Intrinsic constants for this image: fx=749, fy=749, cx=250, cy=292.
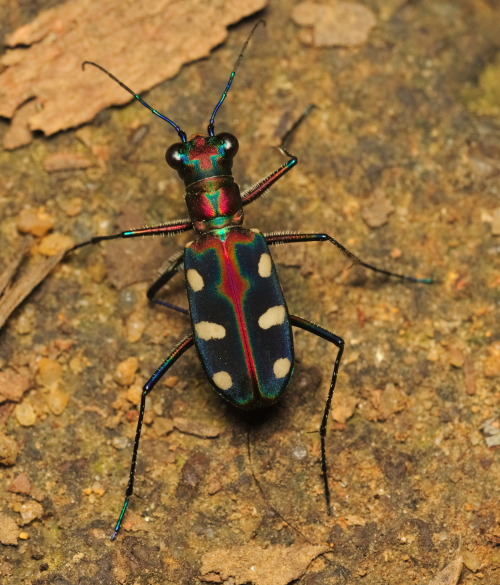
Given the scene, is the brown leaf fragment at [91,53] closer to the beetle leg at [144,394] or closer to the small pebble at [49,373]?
the small pebble at [49,373]

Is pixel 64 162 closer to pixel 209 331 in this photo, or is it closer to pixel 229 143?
pixel 229 143

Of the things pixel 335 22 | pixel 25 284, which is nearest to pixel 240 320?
pixel 25 284

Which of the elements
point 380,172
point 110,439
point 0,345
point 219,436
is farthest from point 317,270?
point 0,345

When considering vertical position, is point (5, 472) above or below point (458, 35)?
below

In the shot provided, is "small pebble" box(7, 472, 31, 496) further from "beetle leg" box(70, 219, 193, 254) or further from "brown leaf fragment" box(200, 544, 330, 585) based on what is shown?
Result: "beetle leg" box(70, 219, 193, 254)

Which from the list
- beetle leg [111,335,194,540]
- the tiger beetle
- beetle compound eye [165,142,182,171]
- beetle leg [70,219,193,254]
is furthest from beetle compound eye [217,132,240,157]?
beetle leg [111,335,194,540]

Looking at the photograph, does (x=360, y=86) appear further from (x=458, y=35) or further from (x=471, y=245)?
(x=471, y=245)

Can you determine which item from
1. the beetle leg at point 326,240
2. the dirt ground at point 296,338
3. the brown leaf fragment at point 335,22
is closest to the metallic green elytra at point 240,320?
the beetle leg at point 326,240
